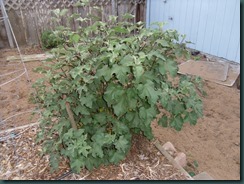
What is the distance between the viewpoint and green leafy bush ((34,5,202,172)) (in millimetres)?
1384

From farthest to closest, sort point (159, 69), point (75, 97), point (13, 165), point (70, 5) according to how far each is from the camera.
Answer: point (70, 5) < point (13, 165) < point (75, 97) < point (159, 69)

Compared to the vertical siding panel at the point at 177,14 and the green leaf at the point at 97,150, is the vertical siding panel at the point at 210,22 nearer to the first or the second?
the vertical siding panel at the point at 177,14

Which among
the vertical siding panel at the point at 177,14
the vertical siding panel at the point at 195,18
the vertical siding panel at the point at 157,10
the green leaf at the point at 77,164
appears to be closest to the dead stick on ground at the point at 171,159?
the green leaf at the point at 77,164

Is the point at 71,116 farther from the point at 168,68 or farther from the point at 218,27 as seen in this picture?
the point at 218,27

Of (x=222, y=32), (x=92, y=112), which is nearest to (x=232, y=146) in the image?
(x=92, y=112)

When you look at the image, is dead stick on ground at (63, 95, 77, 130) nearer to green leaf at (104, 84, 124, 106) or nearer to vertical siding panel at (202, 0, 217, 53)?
green leaf at (104, 84, 124, 106)

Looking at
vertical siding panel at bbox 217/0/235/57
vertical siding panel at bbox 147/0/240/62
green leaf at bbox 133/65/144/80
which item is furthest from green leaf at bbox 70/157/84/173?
vertical siding panel at bbox 217/0/235/57

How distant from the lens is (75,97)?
5.27 ft

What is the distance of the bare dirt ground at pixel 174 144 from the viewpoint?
1719mm

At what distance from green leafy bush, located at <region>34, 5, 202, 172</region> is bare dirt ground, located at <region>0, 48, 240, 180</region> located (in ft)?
0.57

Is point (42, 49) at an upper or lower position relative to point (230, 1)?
lower

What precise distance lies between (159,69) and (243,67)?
2.09 meters

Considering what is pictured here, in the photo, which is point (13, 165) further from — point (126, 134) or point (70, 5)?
point (70, 5)

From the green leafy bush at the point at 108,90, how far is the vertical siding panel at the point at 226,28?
2865 millimetres
